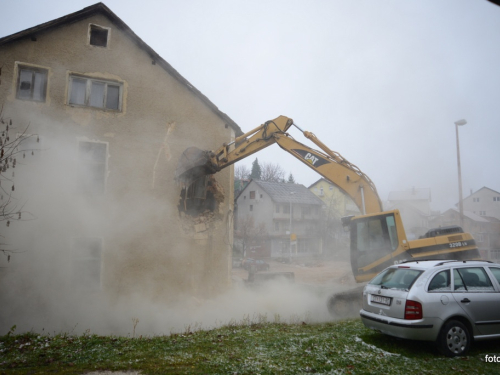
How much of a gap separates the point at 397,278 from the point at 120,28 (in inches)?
445

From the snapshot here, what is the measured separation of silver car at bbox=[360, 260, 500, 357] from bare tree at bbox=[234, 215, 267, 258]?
3217 centimetres

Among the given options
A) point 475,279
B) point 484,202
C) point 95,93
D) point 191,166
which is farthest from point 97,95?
point 484,202

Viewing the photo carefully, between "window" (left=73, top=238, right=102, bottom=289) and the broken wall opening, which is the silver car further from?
"window" (left=73, top=238, right=102, bottom=289)

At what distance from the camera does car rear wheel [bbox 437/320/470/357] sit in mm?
5551

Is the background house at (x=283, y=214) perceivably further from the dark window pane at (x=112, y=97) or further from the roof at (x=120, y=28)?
the dark window pane at (x=112, y=97)

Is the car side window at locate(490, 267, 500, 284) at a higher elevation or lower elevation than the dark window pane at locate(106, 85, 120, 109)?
lower

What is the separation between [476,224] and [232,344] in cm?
4180

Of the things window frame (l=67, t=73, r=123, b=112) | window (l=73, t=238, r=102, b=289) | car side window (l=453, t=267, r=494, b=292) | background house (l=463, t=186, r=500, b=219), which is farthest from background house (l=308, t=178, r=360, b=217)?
car side window (l=453, t=267, r=494, b=292)

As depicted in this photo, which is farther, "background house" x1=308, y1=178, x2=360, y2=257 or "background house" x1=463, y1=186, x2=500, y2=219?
"background house" x1=463, y1=186, x2=500, y2=219

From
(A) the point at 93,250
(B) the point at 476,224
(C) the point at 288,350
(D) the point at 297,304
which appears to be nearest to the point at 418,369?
(C) the point at 288,350

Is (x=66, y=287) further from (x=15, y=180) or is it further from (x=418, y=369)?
(x=418, y=369)

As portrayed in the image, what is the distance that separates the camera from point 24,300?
9.58 metres

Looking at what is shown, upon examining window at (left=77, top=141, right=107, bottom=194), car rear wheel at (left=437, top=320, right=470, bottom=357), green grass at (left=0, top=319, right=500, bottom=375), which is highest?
window at (left=77, top=141, right=107, bottom=194)

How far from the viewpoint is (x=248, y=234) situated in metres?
38.8
